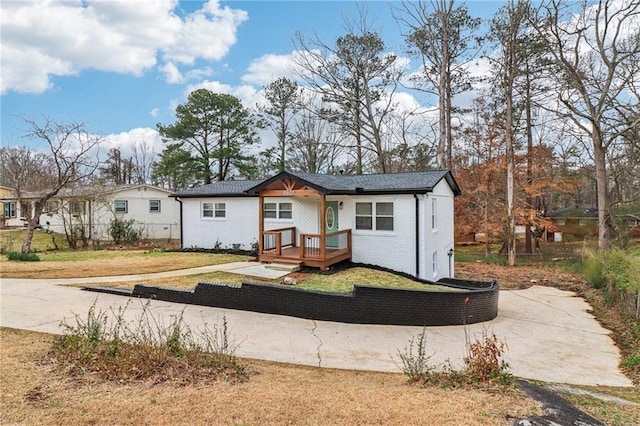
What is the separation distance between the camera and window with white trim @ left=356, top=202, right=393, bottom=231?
1284cm

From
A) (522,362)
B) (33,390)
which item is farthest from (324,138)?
(33,390)

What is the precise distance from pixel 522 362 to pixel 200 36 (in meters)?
15.7

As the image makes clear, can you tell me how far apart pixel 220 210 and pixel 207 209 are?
2.52ft

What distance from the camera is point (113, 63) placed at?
56.6 ft

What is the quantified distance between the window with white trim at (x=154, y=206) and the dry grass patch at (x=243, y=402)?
2233 cm

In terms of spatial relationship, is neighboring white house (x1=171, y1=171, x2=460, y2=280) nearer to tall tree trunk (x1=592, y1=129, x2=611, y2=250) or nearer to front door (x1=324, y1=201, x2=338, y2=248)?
front door (x1=324, y1=201, x2=338, y2=248)

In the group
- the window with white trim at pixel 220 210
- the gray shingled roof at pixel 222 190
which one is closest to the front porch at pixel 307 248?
the gray shingled roof at pixel 222 190

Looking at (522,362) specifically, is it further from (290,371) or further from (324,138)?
(324,138)

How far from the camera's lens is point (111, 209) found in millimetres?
22922

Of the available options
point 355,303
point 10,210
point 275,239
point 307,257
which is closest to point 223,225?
point 275,239

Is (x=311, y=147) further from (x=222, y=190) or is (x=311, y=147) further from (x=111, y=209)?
(x=111, y=209)

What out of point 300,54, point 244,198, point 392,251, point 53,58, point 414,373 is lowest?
point 414,373

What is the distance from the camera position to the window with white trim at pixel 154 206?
84.5 ft

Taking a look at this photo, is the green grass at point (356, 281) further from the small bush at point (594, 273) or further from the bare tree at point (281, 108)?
the bare tree at point (281, 108)
